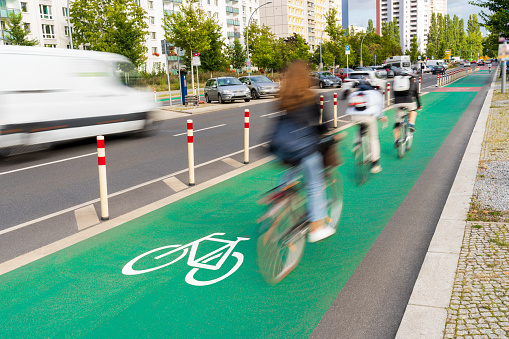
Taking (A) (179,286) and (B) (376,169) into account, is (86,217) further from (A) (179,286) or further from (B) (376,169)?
(B) (376,169)

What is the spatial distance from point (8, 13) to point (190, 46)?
98.3ft

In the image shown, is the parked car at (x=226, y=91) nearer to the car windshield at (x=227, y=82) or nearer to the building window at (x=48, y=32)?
the car windshield at (x=227, y=82)

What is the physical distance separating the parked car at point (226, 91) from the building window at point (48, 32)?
40.5 meters

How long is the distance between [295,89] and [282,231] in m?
1.26

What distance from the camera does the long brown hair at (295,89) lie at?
427 cm

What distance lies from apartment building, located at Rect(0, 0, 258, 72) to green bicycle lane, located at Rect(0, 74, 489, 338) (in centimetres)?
4091

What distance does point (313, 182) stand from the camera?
450 cm

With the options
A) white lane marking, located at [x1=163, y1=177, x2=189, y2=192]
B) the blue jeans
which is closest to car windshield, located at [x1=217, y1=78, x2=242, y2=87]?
white lane marking, located at [x1=163, y1=177, x2=189, y2=192]

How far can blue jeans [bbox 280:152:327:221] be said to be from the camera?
444cm

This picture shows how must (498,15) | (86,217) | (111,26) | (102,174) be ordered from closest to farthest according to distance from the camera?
(102,174) < (86,217) < (498,15) < (111,26)

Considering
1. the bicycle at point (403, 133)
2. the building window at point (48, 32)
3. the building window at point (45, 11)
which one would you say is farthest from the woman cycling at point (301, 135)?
the building window at point (45, 11)

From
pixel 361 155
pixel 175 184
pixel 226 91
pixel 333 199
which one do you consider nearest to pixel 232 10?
pixel 226 91

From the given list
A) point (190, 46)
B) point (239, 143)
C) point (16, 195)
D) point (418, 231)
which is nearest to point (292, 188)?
point (418, 231)

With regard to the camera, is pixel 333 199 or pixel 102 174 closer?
pixel 333 199
